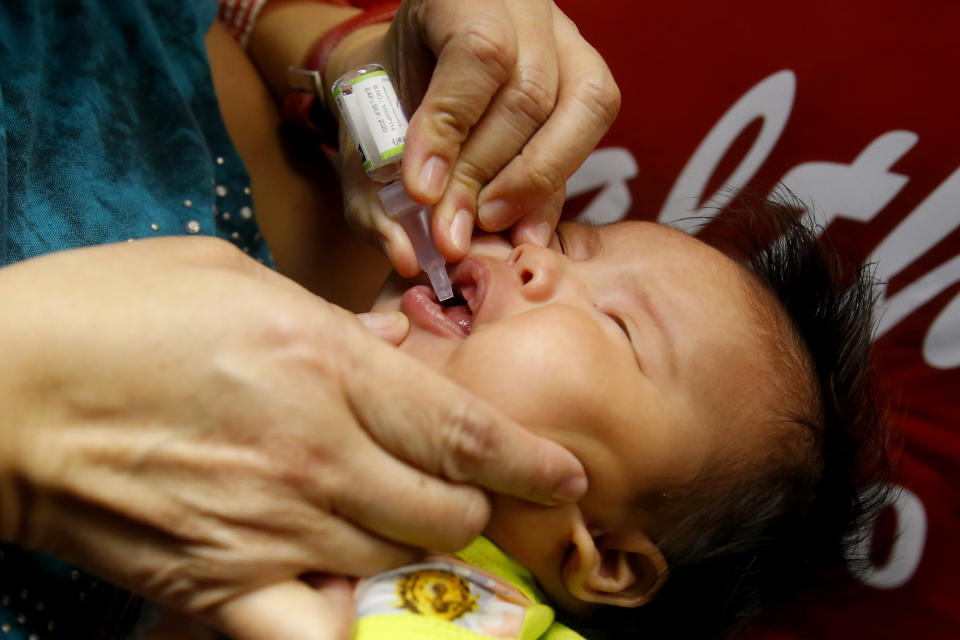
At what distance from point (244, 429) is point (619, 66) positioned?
4.28 feet

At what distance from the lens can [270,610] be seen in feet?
2.25

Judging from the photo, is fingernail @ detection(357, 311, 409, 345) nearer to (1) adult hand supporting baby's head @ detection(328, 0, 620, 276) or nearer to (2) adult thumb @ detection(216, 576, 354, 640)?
(1) adult hand supporting baby's head @ detection(328, 0, 620, 276)

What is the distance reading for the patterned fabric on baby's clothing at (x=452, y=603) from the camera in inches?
31.0

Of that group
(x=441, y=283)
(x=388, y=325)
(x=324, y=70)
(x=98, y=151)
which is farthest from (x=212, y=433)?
(x=324, y=70)

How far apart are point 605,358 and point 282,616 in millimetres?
484

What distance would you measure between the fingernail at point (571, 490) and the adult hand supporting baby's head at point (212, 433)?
13 cm

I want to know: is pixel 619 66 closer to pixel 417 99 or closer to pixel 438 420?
pixel 417 99

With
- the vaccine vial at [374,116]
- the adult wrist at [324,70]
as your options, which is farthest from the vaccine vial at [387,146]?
the adult wrist at [324,70]

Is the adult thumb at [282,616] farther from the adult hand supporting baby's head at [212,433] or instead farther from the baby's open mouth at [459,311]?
the baby's open mouth at [459,311]

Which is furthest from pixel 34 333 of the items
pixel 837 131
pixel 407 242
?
pixel 837 131

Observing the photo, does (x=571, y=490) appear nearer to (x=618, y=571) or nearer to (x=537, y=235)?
(x=618, y=571)

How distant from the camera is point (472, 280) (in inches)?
40.4

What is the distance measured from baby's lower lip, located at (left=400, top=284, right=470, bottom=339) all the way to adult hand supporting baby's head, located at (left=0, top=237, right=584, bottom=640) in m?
0.25

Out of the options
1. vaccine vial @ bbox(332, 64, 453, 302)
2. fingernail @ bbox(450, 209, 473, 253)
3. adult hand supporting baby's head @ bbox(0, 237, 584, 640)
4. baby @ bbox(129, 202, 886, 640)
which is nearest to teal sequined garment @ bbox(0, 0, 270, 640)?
baby @ bbox(129, 202, 886, 640)
